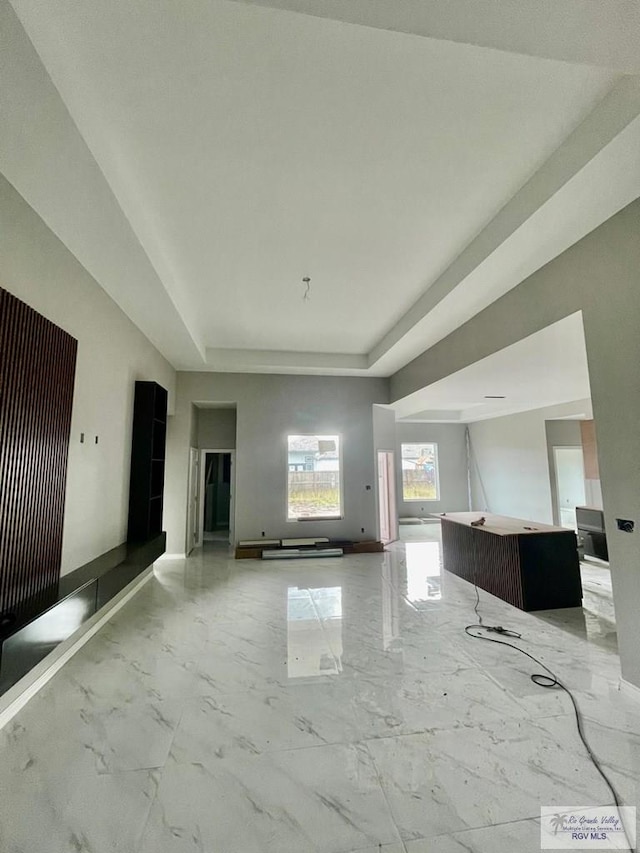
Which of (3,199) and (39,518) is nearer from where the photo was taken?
(3,199)

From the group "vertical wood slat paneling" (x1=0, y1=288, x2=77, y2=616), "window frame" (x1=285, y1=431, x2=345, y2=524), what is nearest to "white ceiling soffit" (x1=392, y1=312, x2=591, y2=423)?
"window frame" (x1=285, y1=431, x2=345, y2=524)

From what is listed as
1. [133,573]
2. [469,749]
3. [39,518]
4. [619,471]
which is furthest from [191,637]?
[619,471]

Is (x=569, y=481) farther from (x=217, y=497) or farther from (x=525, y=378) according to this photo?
(x=217, y=497)

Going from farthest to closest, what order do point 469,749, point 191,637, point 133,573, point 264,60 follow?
point 133,573, point 191,637, point 469,749, point 264,60

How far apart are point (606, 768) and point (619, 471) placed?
1.72 meters

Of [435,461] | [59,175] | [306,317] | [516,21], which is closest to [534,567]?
[306,317]

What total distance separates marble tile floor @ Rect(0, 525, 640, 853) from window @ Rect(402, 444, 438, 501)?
7.23m

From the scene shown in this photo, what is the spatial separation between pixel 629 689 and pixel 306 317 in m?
4.87

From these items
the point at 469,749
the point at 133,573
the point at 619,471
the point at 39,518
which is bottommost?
the point at 469,749

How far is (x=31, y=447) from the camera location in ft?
8.53

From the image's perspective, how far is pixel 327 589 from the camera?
487 cm

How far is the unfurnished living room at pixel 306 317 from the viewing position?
5.46 feet

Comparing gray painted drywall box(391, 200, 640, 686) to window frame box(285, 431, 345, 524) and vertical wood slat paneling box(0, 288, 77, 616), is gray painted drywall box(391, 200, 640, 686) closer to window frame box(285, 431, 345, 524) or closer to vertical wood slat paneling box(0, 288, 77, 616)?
vertical wood slat paneling box(0, 288, 77, 616)

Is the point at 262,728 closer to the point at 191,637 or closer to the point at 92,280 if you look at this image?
the point at 191,637
